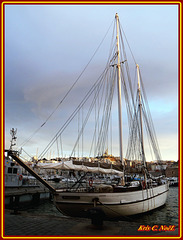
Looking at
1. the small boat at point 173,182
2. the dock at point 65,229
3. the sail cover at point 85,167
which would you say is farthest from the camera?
the small boat at point 173,182

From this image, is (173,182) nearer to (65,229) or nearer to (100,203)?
(100,203)

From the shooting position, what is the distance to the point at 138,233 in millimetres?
6637

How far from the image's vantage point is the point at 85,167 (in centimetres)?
1512

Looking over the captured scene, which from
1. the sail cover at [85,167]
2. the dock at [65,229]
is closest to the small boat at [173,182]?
the sail cover at [85,167]

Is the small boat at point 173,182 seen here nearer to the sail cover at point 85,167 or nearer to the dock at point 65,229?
the sail cover at point 85,167

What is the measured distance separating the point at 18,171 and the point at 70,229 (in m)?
25.0

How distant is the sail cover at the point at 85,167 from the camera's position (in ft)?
46.4

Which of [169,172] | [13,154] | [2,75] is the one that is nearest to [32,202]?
[13,154]

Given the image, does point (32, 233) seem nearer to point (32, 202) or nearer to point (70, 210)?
point (70, 210)

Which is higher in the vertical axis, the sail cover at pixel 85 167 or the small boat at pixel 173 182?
the sail cover at pixel 85 167

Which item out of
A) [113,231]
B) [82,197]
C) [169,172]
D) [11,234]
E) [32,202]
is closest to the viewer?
[11,234]

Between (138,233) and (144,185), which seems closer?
(138,233)

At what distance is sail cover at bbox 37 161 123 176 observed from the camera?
14141mm

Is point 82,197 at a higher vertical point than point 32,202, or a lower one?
higher
